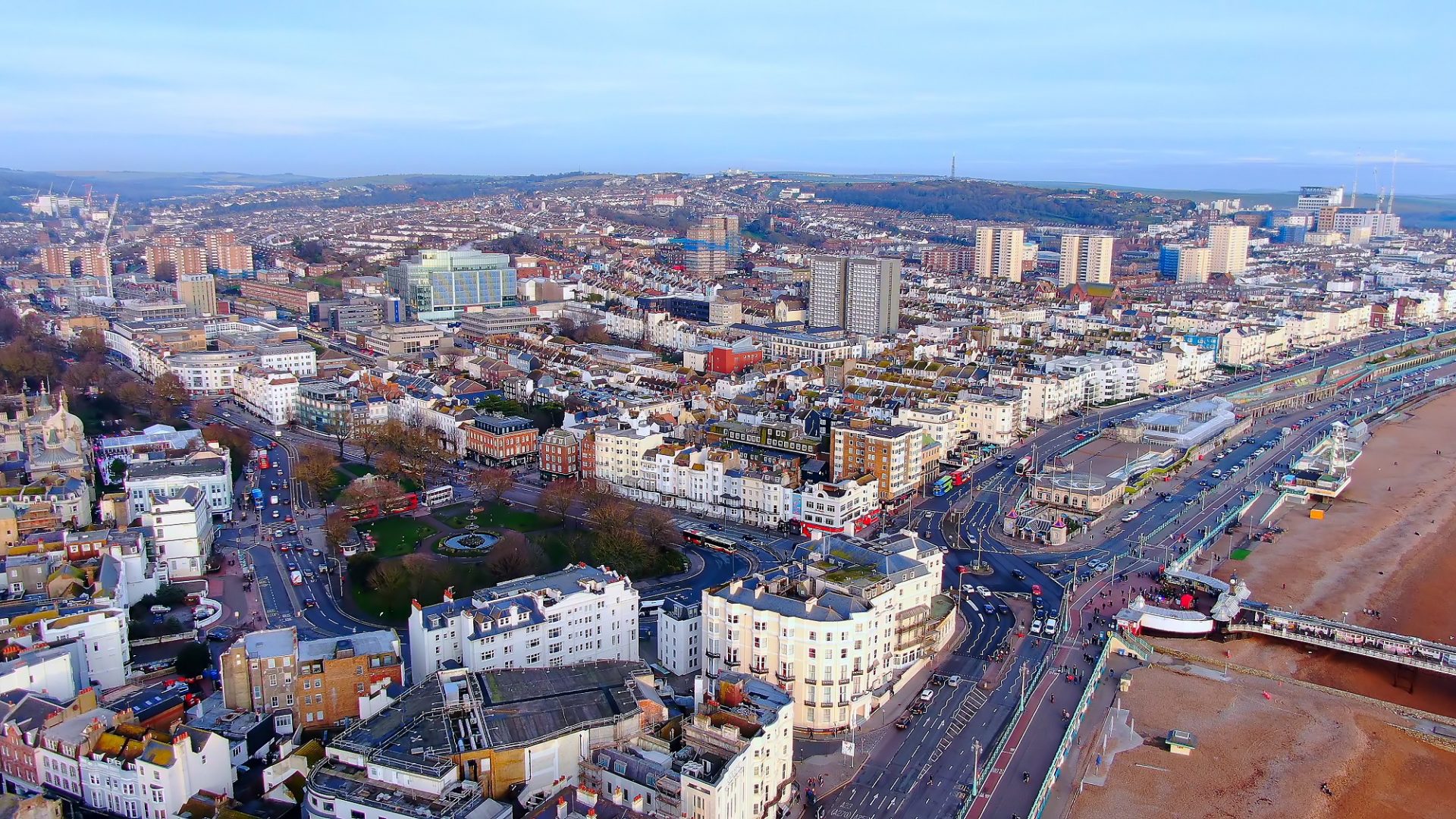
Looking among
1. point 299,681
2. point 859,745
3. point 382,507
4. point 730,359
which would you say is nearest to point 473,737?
point 299,681

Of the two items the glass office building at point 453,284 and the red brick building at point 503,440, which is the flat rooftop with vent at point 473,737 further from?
the glass office building at point 453,284

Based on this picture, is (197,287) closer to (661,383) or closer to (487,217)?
(661,383)

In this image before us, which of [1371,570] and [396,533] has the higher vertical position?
[396,533]

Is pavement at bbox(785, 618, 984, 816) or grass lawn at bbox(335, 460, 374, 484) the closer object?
pavement at bbox(785, 618, 984, 816)

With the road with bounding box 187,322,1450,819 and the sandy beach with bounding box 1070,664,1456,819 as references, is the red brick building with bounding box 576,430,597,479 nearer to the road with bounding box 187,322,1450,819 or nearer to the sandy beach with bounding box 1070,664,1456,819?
the road with bounding box 187,322,1450,819

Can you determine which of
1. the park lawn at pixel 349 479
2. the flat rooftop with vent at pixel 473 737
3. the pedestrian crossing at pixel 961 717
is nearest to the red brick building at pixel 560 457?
the park lawn at pixel 349 479

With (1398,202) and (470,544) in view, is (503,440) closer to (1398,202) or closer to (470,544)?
(470,544)

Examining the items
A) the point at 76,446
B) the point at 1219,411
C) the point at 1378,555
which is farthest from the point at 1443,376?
the point at 76,446

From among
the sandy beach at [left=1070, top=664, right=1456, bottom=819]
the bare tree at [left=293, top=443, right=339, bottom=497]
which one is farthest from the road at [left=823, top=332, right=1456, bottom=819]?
the bare tree at [left=293, top=443, right=339, bottom=497]
